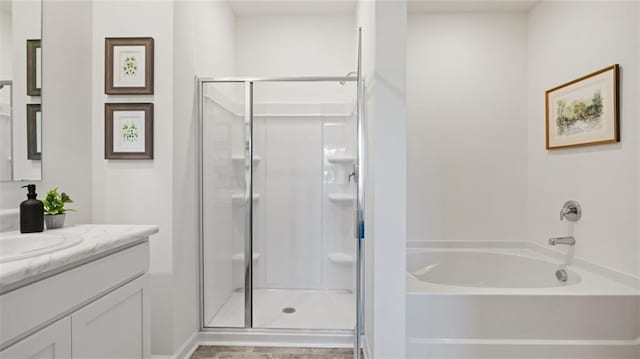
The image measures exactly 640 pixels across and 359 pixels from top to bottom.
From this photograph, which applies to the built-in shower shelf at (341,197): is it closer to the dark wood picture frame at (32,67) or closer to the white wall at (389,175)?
the white wall at (389,175)

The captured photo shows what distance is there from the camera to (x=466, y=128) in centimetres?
286

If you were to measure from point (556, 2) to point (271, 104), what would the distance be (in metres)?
2.35

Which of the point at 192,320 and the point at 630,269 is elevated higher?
the point at 630,269

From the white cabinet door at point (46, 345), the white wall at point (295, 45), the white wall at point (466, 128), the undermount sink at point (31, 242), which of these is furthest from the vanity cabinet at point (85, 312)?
the white wall at point (295, 45)

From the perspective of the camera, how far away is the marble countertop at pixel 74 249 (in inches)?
33.8

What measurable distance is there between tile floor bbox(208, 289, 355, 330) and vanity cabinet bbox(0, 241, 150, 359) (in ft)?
3.27

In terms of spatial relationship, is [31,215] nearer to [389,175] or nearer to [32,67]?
[32,67]

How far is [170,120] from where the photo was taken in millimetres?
1884

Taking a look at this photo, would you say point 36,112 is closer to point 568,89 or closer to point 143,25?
point 143,25

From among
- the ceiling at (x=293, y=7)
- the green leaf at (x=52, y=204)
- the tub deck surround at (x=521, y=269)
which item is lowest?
the tub deck surround at (x=521, y=269)


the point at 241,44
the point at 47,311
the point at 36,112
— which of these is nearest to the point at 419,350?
the point at 47,311

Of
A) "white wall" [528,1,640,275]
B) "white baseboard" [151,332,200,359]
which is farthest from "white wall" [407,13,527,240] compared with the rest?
"white baseboard" [151,332,200,359]

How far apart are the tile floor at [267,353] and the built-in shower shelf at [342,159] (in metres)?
1.45

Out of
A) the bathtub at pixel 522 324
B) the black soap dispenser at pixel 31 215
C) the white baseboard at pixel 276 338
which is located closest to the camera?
the black soap dispenser at pixel 31 215
